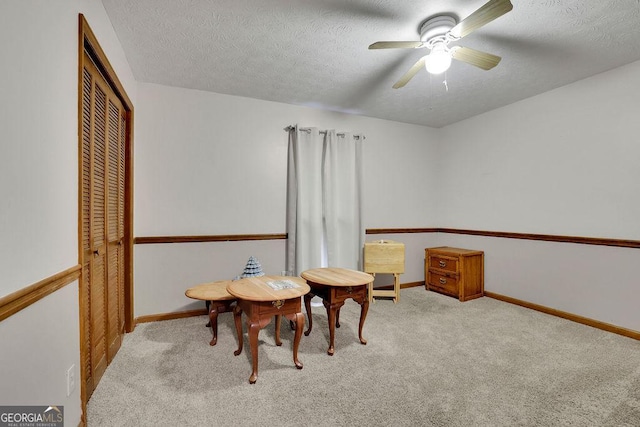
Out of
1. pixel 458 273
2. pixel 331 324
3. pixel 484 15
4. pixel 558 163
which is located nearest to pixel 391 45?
pixel 484 15

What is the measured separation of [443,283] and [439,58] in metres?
2.88

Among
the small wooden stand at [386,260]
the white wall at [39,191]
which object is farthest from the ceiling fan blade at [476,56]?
the white wall at [39,191]

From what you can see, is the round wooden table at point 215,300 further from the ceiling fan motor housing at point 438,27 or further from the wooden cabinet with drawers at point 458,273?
the wooden cabinet with drawers at point 458,273

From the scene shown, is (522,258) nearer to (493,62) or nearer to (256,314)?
(493,62)

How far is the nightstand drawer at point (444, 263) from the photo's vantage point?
3.69 meters

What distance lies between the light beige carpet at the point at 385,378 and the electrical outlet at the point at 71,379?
1.08 feet

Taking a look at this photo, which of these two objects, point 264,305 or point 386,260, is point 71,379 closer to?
point 264,305

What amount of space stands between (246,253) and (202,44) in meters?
2.10

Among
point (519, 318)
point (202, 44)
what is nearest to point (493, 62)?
point (202, 44)

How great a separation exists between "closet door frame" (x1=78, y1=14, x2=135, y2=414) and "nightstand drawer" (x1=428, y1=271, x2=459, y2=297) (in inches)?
143

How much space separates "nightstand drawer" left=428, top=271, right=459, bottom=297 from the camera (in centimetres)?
369

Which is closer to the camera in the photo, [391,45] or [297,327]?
[391,45]

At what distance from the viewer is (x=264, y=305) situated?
6.23 feet

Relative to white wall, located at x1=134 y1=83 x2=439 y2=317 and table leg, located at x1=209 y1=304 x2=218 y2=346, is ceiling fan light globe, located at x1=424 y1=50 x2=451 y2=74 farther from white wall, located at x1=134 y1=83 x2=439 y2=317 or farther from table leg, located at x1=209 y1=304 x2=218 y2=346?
table leg, located at x1=209 y1=304 x2=218 y2=346
